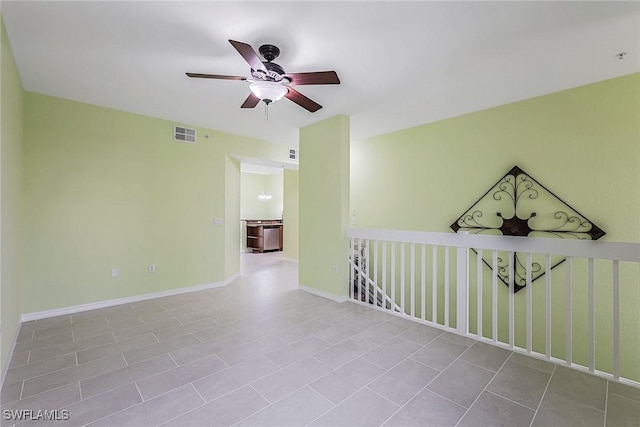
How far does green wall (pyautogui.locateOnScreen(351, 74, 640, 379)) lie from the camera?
9.41 feet

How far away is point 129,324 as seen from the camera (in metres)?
3.11

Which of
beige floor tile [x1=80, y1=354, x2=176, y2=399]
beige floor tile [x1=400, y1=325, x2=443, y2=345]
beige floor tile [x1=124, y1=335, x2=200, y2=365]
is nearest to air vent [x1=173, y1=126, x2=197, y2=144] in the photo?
beige floor tile [x1=124, y1=335, x2=200, y2=365]

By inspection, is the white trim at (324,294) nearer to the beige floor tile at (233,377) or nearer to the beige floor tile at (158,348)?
the beige floor tile at (233,377)

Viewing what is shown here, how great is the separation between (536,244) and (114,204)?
4.82m

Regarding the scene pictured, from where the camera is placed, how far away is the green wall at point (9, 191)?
2.12m

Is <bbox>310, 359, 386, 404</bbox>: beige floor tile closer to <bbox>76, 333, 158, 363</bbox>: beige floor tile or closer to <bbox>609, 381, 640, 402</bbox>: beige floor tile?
<bbox>609, 381, 640, 402</bbox>: beige floor tile

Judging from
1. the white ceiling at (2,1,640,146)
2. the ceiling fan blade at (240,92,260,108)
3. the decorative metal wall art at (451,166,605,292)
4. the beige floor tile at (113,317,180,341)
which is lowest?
the beige floor tile at (113,317,180,341)

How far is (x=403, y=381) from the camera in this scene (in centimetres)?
206

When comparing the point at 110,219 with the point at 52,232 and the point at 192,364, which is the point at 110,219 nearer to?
the point at 52,232

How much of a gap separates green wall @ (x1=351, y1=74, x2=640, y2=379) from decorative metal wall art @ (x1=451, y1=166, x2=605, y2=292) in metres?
0.09

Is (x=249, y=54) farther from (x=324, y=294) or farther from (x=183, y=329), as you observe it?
(x=324, y=294)

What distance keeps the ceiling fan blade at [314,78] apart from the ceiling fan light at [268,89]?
0.41 feet

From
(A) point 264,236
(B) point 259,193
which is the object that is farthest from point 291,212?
(B) point 259,193

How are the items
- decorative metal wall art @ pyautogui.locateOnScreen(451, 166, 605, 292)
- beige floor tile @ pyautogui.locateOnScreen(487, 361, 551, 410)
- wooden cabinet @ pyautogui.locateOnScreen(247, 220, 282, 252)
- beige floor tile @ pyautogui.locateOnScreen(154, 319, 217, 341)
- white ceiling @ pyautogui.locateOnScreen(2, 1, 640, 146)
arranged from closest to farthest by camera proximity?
beige floor tile @ pyautogui.locateOnScreen(487, 361, 551, 410)
white ceiling @ pyautogui.locateOnScreen(2, 1, 640, 146)
beige floor tile @ pyautogui.locateOnScreen(154, 319, 217, 341)
decorative metal wall art @ pyautogui.locateOnScreen(451, 166, 605, 292)
wooden cabinet @ pyautogui.locateOnScreen(247, 220, 282, 252)
